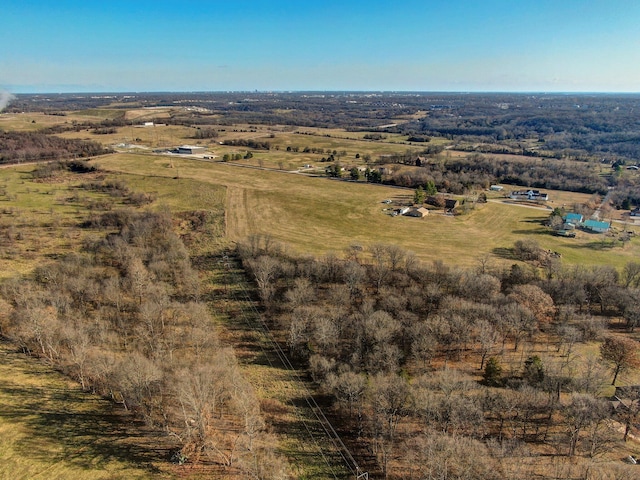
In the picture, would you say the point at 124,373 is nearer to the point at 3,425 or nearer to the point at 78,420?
the point at 78,420

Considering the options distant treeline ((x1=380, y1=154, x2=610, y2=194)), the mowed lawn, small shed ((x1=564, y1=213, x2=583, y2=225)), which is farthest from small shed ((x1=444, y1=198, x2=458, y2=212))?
small shed ((x1=564, y1=213, x2=583, y2=225))

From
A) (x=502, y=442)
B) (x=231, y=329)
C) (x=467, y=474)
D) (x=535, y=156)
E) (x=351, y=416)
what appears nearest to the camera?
Answer: (x=467, y=474)

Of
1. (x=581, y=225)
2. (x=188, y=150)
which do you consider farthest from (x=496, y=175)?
(x=188, y=150)

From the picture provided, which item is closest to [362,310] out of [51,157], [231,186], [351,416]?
[351,416]

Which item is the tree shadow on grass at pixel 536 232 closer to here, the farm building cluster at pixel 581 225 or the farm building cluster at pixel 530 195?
the farm building cluster at pixel 581 225

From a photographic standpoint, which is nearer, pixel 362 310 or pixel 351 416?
pixel 351 416

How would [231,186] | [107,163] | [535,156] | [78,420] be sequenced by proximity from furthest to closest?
[535,156]
[107,163]
[231,186]
[78,420]
